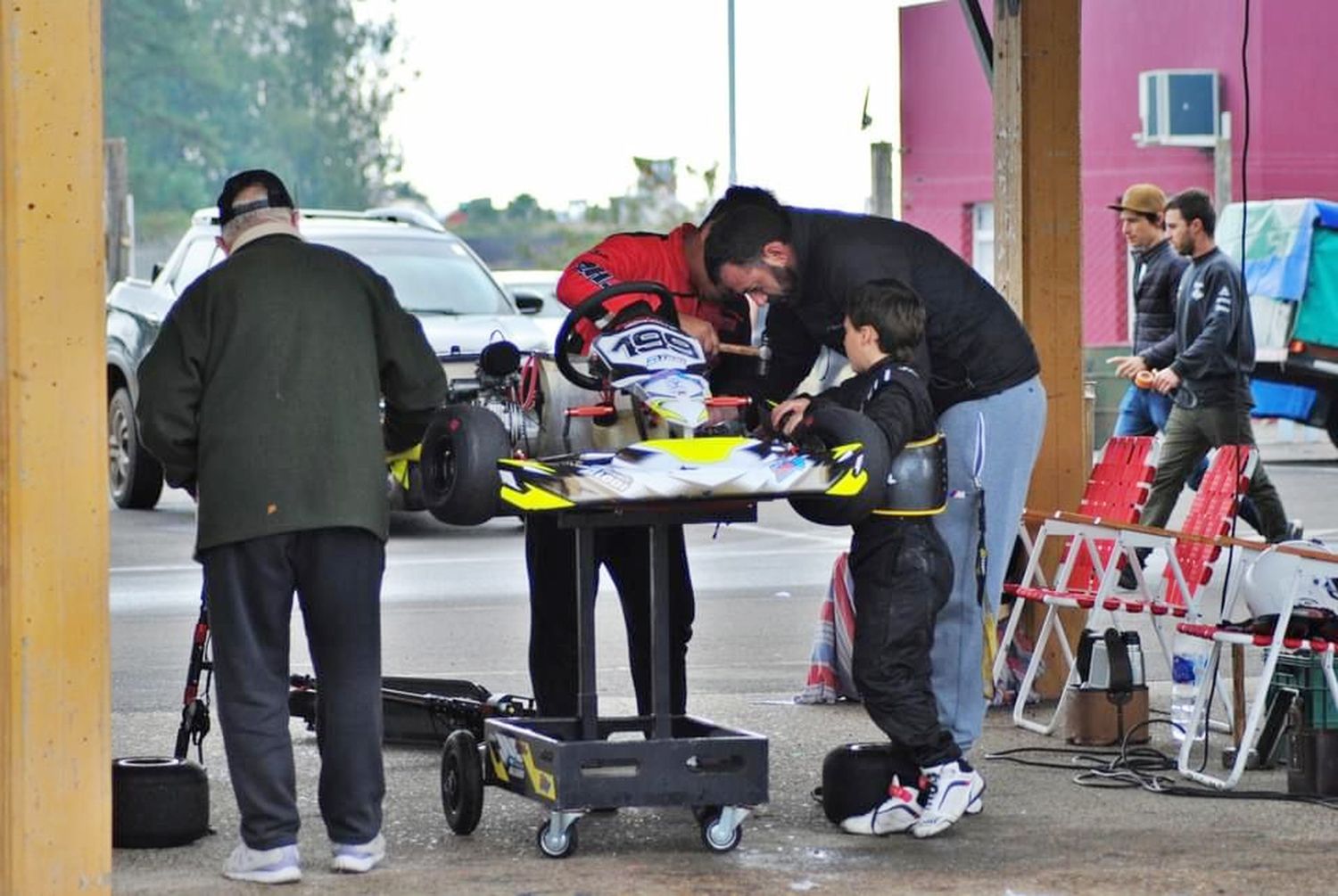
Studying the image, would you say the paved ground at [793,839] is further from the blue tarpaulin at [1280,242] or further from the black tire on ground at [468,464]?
the blue tarpaulin at [1280,242]

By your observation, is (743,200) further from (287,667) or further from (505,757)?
(287,667)

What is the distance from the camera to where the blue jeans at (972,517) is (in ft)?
23.6

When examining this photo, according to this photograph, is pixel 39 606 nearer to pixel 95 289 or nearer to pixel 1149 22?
pixel 95 289

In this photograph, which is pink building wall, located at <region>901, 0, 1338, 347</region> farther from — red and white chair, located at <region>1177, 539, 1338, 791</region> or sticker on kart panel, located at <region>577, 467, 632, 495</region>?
sticker on kart panel, located at <region>577, 467, 632, 495</region>

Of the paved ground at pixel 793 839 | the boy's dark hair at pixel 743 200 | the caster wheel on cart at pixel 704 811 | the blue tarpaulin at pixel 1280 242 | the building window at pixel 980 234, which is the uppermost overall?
the building window at pixel 980 234

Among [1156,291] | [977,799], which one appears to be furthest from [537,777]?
[1156,291]

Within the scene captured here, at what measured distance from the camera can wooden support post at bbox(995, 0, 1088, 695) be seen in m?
8.93

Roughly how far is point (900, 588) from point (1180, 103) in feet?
73.8

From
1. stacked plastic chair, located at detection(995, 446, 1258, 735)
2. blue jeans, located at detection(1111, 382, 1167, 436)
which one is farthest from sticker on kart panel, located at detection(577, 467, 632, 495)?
blue jeans, located at detection(1111, 382, 1167, 436)

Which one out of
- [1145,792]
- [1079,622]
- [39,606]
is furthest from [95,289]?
[1079,622]

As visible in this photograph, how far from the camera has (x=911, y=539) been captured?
21.9 feet

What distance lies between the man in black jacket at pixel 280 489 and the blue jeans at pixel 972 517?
1.79 meters

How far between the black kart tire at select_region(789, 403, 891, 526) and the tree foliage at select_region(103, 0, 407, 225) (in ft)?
195

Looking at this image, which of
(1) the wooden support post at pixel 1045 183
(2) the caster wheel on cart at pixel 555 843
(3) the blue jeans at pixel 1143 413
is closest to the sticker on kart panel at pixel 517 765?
(2) the caster wheel on cart at pixel 555 843
